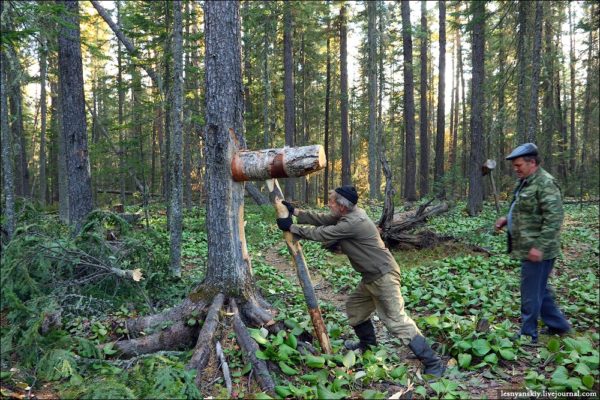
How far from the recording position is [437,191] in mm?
17750

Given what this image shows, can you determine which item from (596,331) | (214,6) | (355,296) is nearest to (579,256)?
(596,331)

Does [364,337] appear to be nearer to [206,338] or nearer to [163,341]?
[206,338]

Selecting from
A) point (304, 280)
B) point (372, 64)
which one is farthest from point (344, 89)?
point (304, 280)

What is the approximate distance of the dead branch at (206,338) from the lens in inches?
152

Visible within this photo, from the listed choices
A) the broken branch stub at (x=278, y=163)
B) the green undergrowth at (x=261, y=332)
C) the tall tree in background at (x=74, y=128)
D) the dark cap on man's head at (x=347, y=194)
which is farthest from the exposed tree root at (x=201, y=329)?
the tall tree in background at (x=74, y=128)

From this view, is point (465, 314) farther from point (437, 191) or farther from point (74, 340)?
point (437, 191)

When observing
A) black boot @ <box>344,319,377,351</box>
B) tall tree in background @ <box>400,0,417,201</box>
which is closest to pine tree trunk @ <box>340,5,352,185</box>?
tall tree in background @ <box>400,0,417,201</box>

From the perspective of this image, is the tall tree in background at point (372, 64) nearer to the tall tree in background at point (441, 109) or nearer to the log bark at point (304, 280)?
the tall tree in background at point (441, 109)

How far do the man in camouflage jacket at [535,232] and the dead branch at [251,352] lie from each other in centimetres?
316

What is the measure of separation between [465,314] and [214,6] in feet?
17.9

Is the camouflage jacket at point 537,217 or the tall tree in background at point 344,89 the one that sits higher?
the tall tree in background at point 344,89

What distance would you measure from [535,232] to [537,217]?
177 millimetres

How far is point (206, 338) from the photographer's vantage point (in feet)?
13.5

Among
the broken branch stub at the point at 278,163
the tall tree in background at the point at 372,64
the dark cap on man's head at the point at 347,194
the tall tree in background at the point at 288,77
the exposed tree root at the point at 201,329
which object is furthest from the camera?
the tall tree in background at the point at 372,64
